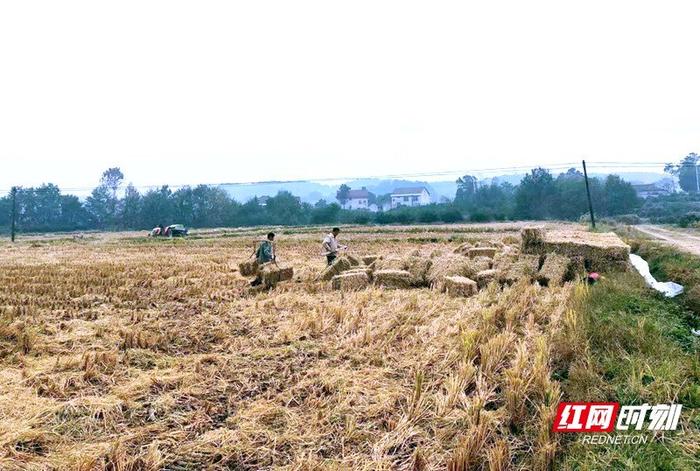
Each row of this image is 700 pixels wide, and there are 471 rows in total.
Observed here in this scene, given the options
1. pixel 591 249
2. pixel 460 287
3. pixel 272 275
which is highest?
pixel 591 249

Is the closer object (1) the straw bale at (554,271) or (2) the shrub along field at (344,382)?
(2) the shrub along field at (344,382)

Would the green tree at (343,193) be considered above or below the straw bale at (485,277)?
above

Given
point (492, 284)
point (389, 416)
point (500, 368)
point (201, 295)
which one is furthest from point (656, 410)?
point (201, 295)

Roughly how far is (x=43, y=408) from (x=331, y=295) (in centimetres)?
602

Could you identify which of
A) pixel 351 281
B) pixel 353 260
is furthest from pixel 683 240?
pixel 351 281

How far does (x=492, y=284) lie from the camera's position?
9391 millimetres

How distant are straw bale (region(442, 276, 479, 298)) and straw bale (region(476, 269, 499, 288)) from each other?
50 centimetres

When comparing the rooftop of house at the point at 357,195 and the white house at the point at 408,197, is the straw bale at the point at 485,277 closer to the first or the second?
the white house at the point at 408,197

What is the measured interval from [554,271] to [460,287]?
244 centimetres

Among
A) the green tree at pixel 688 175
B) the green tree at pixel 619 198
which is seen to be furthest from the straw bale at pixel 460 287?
→ the green tree at pixel 688 175

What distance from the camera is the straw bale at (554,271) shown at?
32.2 feet

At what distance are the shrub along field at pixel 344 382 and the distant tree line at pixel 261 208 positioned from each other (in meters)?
51.1

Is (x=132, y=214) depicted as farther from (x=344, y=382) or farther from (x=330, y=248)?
(x=344, y=382)

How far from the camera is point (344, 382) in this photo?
486cm
